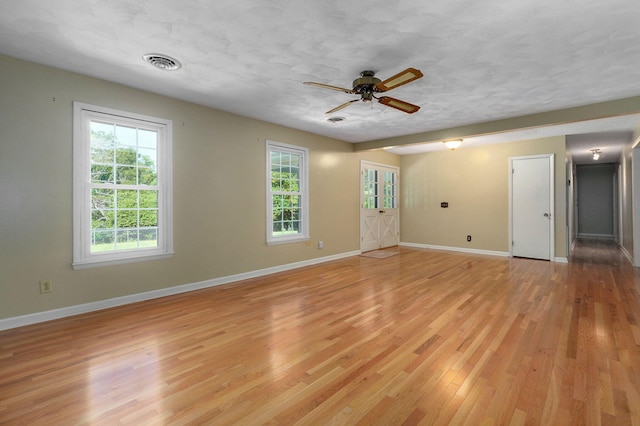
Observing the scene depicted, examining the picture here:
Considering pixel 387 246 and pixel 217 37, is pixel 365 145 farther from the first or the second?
pixel 217 37

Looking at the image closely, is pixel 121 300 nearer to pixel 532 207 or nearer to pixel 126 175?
pixel 126 175

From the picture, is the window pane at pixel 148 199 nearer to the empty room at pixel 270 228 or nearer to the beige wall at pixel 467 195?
the empty room at pixel 270 228

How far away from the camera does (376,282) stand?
4645 millimetres

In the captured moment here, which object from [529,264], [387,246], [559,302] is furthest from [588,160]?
[559,302]

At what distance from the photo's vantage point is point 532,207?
6.46 meters

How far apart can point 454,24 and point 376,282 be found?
3430mm

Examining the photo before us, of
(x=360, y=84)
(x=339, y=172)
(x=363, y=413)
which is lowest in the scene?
(x=363, y=413)

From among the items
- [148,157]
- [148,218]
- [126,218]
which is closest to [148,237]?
[148,218]

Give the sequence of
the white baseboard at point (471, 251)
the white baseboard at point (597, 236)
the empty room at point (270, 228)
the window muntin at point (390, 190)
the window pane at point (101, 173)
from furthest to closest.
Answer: the white baseboard at point (597, 236)
the window muntin at point (390, 190)
the white baseboard at point (471, 251)
the window pane at point (101, 173)
the empty room at point (270, 228)

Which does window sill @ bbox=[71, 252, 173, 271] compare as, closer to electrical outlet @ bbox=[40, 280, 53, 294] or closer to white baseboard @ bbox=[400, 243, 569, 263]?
electrical outlet @ bbox=[40, 280, 53, 294]

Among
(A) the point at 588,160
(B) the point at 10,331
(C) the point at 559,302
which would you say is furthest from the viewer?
(A) the point at 588,160

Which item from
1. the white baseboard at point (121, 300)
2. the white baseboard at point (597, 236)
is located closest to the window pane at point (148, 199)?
the white baseboard at point (121, 300)

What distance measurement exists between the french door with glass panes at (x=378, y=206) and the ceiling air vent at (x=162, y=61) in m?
4.92

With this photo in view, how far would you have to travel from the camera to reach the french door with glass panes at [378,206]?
743 centimetres
